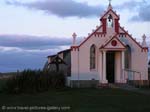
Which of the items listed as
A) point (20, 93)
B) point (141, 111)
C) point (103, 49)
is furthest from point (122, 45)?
point (141, 111)

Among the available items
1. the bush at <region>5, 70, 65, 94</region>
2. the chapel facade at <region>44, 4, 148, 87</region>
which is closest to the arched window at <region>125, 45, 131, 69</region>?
the chapel facade at <region>44, 4, 148, 87</region>

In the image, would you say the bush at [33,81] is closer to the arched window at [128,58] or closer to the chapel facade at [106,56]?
the chapel facade at [106,56]

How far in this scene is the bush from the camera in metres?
31.8

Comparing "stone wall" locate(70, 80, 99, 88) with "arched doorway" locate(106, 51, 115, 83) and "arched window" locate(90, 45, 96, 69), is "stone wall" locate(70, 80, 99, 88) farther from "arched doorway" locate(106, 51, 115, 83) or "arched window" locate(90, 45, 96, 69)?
"arched doorway" locate(106, 51, 115, 83)

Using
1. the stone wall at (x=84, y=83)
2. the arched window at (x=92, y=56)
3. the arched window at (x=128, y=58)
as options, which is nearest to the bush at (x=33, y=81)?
the stone wall at (x=84, y=83)

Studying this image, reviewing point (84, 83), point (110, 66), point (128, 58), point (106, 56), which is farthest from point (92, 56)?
point (128, 58)

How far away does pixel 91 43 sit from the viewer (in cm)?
3950

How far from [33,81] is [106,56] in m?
9.70

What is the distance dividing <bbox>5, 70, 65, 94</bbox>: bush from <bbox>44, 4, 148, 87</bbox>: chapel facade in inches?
196

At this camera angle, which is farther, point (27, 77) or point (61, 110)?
point (27, 77)

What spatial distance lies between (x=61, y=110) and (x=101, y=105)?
2.81 meters

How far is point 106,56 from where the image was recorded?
39.9m

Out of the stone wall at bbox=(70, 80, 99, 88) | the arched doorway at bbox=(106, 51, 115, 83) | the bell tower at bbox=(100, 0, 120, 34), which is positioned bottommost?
the stone wall at bbox=(70, 80, 99, 88)

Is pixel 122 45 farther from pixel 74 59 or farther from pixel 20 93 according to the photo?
pixel 20 93
